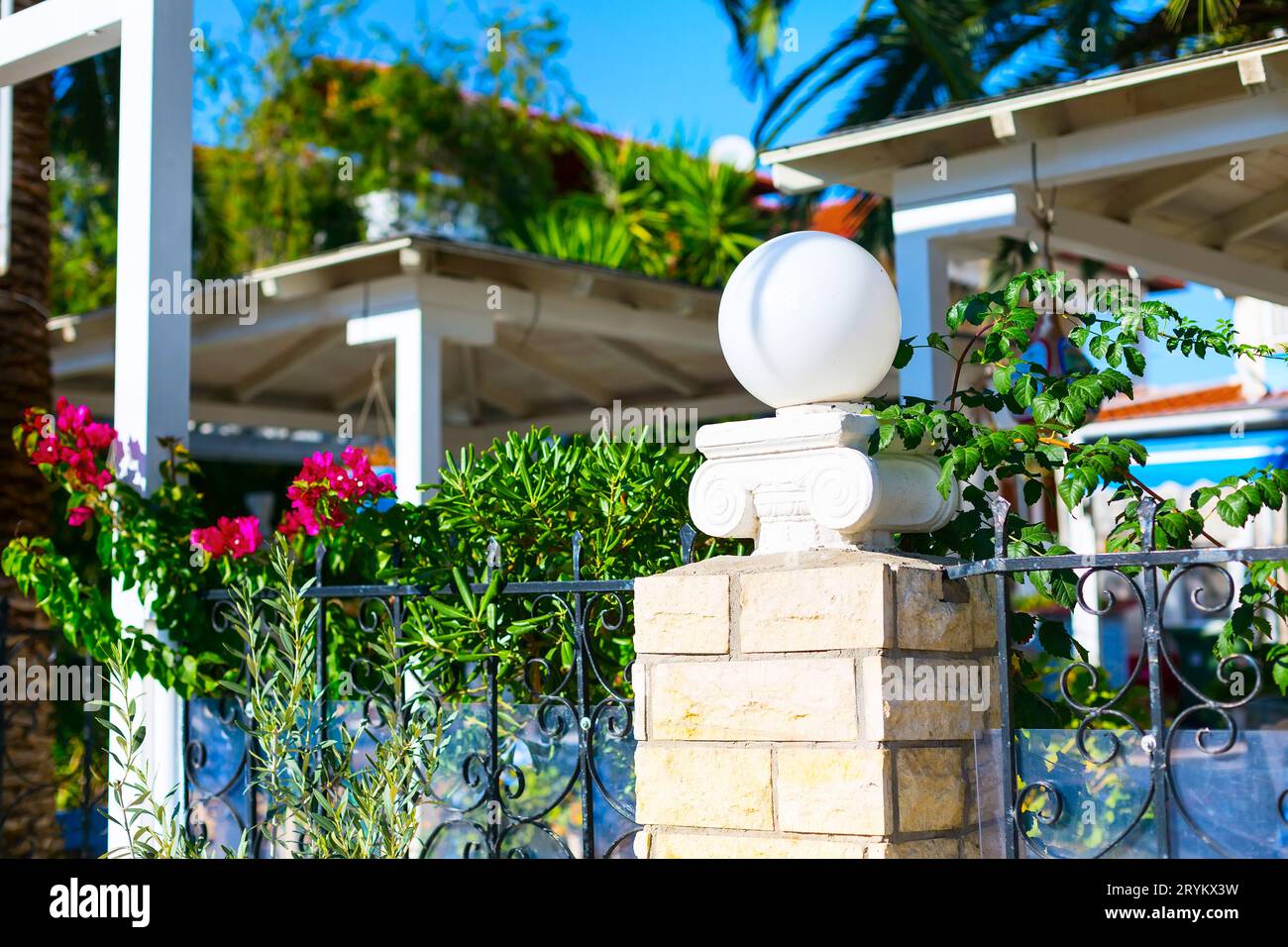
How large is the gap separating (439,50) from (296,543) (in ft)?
56.7

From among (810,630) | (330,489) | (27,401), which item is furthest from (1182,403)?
(810,630)

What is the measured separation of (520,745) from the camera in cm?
368

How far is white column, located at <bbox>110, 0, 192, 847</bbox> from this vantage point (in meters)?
4.56

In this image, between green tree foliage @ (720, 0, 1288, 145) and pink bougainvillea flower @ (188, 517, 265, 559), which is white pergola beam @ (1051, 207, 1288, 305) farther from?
green tree foliage @ (720, 0, 1288, 145)

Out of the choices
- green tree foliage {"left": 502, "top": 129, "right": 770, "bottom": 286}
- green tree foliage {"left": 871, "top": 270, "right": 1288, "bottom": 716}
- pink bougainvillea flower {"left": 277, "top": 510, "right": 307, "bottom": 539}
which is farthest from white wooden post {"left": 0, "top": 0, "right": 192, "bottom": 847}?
green tree foliage {"left": 502, "top": 129, "right": 770, "bottom": 286}

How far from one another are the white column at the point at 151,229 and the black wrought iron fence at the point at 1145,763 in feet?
9.40

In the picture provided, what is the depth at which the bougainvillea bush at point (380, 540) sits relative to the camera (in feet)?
12.9

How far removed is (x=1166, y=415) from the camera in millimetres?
13984

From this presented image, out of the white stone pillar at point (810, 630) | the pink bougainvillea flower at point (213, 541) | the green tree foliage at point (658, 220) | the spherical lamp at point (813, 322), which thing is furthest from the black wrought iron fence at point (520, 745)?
the green tree foliage at point (658, 220)

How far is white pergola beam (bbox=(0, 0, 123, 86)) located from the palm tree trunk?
214cm

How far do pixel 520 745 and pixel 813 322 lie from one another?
1459mm

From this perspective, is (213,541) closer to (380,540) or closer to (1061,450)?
(380,540)
